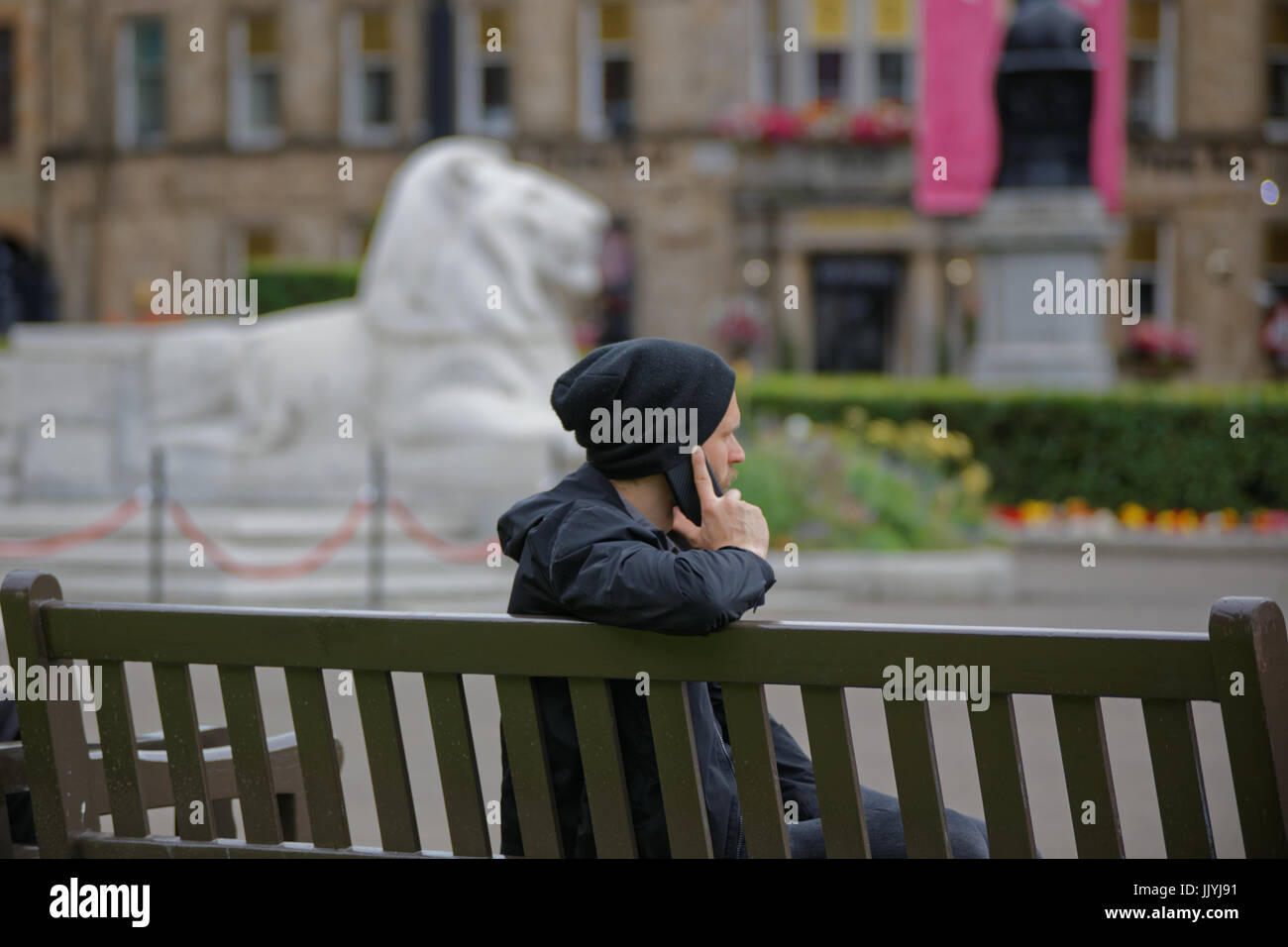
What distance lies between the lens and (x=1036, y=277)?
16.5m

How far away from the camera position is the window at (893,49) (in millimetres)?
29594

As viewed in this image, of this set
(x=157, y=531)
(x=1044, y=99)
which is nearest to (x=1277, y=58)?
(x=1044, y=99)

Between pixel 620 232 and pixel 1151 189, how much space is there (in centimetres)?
908

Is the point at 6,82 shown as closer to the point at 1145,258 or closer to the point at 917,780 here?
the point at 1145,258

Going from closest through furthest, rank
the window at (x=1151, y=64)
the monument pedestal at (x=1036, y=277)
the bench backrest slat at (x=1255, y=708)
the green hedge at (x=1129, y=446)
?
the bench backrest slat at (x=1255, y=708) < the green hedge at (x=1129, y=446) < the monument pedestal at (x=1036, y=277) < the window at (x=1151, y=64)

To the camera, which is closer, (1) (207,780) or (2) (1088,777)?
(2) (1088,777)

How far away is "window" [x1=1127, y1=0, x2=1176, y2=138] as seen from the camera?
29594 millimetres

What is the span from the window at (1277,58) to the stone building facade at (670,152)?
0.15ft

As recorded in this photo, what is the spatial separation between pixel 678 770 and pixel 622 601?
32 centimetres

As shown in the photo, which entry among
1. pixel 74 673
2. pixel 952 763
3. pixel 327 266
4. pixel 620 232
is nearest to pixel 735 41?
pixel 620 232

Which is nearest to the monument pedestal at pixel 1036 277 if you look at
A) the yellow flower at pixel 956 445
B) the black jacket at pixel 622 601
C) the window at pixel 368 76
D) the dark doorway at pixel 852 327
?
the yellow flower at pixel 956 445

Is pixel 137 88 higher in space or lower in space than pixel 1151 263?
higher

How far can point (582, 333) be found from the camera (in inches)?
1081

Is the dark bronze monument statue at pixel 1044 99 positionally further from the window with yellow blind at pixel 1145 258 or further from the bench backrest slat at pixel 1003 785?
the bench backrest slat at pixel 1003 785
